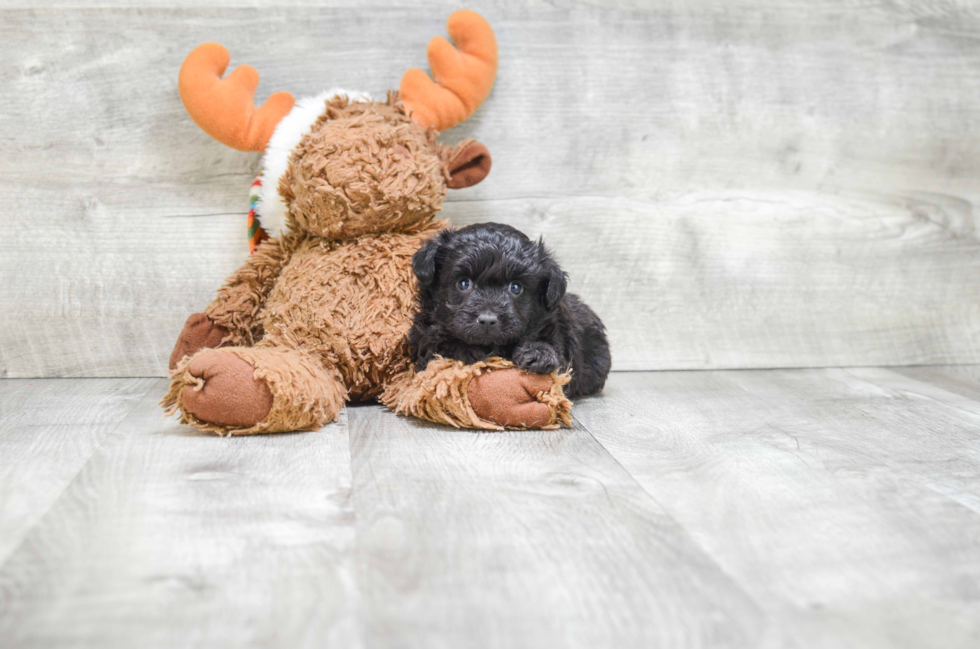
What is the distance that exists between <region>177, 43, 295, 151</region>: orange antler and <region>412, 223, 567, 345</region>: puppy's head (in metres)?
0.52

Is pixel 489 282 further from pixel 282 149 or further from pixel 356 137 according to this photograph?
pixel 282 149

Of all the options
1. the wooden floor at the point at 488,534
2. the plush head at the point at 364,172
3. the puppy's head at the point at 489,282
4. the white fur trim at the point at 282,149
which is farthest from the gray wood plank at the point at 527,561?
the white fur trim at the point at 282,149

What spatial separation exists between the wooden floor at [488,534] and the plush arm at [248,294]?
0.88 ft

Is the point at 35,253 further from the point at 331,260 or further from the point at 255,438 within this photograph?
the point at 255,438

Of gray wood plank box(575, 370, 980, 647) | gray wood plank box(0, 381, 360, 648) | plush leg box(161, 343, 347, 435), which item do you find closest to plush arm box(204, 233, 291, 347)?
plush leg box(161, 343, 347, 435)

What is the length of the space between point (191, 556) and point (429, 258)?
2.40 feet

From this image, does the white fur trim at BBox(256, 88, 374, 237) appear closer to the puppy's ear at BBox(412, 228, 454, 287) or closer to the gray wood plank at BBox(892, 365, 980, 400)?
the puppy's ear at BBox(412, 228, 454, 287)

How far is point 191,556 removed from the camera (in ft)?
2.83

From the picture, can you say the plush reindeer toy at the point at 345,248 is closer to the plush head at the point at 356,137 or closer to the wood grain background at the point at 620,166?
the plush head at the point at 356,137

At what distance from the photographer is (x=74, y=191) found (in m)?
1.84

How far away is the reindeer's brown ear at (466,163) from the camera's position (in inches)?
66.6

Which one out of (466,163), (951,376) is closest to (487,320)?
(466,163)

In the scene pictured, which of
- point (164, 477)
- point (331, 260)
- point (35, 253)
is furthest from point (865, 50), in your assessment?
point (35, 253)

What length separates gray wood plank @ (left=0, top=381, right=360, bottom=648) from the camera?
0.72 metres
